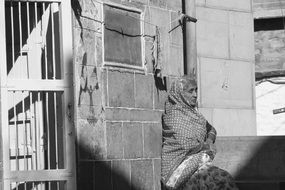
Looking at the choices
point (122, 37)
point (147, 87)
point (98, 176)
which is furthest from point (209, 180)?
point (122, 37)

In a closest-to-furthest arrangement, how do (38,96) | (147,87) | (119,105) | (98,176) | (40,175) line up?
1. (40,175)
2. (38,96)
3. (98,176)
4. (119,105)
5. (147,87)

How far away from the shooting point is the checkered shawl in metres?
6.99

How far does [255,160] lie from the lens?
8.41 metres

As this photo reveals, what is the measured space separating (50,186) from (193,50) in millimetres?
2726

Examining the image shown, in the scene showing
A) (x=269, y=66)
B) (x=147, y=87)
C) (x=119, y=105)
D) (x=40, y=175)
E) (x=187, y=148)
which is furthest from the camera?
(x=269, y=66)

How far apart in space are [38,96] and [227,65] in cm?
331

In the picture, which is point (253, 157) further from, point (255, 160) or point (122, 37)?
point (122, 37)

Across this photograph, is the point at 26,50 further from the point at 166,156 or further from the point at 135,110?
the point at 166,156

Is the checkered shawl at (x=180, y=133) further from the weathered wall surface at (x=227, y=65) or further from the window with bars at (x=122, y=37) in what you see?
the weathered wall surface at (x=227, y=65)

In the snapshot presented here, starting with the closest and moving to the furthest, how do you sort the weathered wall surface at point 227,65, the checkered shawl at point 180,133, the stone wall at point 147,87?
the checkered shawl at point 180,133, the stone wall at point 147,87, the weathered wall surface at point 227,65

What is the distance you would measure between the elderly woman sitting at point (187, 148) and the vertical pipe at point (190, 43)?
2.17 metres

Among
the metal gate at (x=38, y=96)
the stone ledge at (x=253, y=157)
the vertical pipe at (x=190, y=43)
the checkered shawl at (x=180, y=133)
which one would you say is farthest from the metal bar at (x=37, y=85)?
the vertical pipe at (x=190, y=43)

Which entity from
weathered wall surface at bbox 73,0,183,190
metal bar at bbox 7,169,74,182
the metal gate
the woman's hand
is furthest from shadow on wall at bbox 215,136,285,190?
metal bar at bbox 7,169,74,182

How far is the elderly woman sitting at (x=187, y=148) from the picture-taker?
6.90 metres
